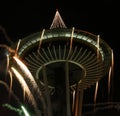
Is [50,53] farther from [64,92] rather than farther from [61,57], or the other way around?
[64,92]

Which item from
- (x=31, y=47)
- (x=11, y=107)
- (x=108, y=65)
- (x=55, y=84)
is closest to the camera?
(x=31, y=47)

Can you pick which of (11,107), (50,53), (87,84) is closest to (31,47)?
(50,53)

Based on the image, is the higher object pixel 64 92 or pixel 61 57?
pixel 61 57

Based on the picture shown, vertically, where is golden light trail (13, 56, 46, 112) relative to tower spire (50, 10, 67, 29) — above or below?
below

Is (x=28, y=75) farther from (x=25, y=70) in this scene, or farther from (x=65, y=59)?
(x=65, y=59)

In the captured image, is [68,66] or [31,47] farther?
[68,66]

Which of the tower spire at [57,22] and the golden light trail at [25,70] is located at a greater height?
the tower spire at [57,22]

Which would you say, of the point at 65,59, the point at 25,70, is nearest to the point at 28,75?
the point at 25,70

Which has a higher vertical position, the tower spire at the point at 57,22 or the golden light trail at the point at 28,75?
the tower spire at the point at 57,22
